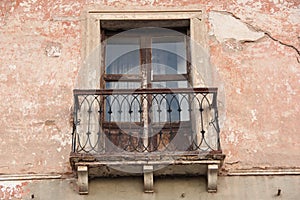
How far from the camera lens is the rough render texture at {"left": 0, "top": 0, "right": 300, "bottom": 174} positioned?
27.6 feet

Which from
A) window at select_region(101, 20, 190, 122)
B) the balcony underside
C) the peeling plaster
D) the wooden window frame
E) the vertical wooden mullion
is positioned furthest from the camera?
the peeling plaster

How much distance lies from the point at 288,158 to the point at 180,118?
55.9 inches

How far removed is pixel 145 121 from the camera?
8.75 metres

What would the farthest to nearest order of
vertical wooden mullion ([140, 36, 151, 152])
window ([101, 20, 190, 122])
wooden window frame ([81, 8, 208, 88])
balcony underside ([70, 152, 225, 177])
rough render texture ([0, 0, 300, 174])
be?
wooden window frame ([81, 8, 208, 88]) < window ([101, 20, 190, 122]) < vertical wooden mullion ([140, 36, 151, 152]) < rough render texture ([0, 0, 300, 174]) < balcony underside ([70, 152, 225, 177])

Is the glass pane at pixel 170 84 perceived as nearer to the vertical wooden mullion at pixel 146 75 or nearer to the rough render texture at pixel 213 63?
the vertical wooden mullion at pixel 146 75

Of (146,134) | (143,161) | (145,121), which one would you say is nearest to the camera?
(143,161)

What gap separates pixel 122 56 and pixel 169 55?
2.05ft

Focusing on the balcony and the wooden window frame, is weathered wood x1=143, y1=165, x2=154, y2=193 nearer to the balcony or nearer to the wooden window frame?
the balcony

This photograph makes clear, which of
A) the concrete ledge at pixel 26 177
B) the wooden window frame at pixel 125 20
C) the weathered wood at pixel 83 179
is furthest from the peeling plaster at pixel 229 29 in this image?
the concrete ledge at pixel 26 177

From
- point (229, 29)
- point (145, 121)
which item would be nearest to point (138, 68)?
point (145, 121)

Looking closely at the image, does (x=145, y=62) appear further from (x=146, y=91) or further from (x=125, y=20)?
(x=146, y=91)

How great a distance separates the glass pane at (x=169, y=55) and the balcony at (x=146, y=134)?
0.48 meters

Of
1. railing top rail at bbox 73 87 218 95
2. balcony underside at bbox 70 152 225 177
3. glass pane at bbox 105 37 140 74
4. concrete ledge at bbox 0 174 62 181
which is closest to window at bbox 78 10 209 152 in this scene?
glass pane at bbox 105 37 140 74

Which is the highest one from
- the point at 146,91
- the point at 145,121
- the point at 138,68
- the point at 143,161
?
the point at 138,68
